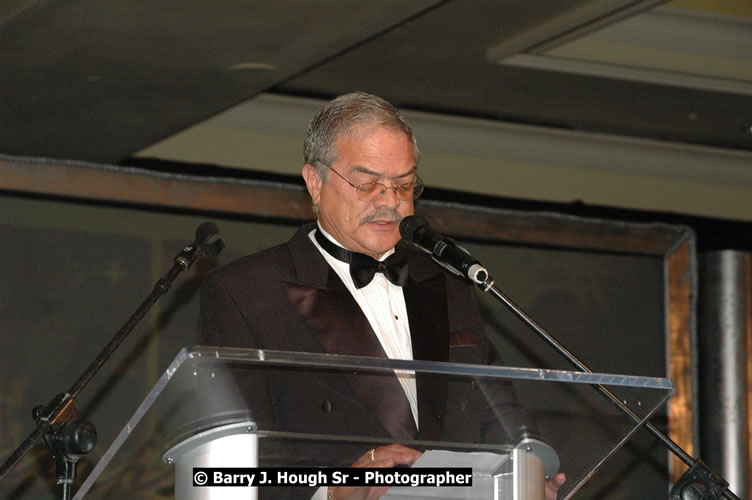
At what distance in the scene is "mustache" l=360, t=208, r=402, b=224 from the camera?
7.29ft

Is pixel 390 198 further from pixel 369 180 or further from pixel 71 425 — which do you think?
pixel 71 425

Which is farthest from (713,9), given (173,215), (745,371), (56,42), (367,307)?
(367,307)

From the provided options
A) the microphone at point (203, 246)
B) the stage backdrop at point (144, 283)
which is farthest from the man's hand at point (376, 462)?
the stage backdrop at point (144, 283)

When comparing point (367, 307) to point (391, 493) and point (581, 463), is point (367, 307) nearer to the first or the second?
point (581, 463)

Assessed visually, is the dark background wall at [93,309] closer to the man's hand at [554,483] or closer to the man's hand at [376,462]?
the man's hand at [554,483]

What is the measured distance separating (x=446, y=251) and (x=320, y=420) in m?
0.53

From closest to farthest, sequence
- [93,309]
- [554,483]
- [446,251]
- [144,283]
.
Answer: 1. [554,483]
2. [446,251]
3. [93,309]
4. [144,283]

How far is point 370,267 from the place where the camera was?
228 cm

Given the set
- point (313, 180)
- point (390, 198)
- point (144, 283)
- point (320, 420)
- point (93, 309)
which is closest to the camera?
point (320, 420)

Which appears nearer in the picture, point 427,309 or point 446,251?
point 446,251

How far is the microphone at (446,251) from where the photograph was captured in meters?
1.92

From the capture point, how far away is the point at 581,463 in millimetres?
1755

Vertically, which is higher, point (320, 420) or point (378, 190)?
point (378, 190)

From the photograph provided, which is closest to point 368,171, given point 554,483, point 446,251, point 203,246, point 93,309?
point 446,251
